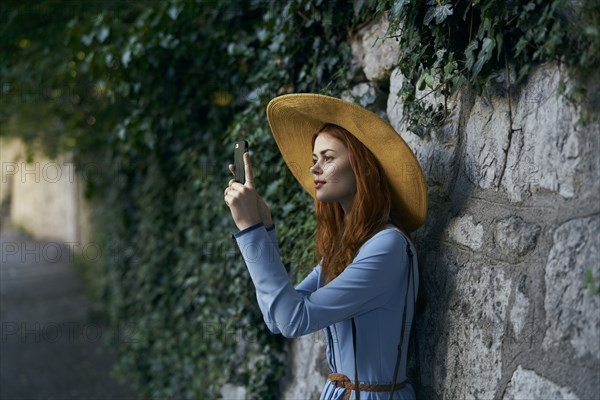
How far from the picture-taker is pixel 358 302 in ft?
5.97

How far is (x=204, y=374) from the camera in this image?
3.95 m

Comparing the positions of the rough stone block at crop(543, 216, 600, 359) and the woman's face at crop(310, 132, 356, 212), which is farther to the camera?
the woman's face at crop(310, 132, 356, 212)

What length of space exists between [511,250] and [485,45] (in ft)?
1.65

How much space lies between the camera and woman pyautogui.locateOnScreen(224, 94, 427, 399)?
1.82 meters

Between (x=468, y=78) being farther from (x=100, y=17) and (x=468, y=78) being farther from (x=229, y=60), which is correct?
(x=100, y=17)

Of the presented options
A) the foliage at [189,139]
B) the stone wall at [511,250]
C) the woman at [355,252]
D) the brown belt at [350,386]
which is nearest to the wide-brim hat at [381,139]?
the woman at [355,252]

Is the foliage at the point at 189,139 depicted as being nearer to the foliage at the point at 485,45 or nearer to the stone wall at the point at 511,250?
the foliage at the point at 485,45

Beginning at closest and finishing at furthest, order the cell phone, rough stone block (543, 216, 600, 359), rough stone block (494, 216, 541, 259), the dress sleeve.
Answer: rough stone block (543, 216, 600, 359), rough stone block (494, 216, 541, 259), the dress sleeve, the cell phone

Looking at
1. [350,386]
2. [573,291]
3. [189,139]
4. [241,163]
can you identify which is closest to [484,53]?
[573,291]

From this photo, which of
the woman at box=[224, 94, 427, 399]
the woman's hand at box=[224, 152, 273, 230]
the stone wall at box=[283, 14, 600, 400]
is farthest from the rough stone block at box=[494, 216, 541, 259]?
the woman's hand at box=[224, 152, 273, 230]

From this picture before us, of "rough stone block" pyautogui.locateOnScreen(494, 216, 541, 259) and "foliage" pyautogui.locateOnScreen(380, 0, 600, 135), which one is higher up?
"foliage" pyautogui.locateOnScreen(380, 0, 600, 135)

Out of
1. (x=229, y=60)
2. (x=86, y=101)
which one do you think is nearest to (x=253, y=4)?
(x=229, y=60)

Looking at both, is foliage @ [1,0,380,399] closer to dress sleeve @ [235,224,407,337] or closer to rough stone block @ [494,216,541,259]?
dress sleeve @ [235,224,407,337]

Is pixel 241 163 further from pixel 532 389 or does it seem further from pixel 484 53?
pixel 532 389
